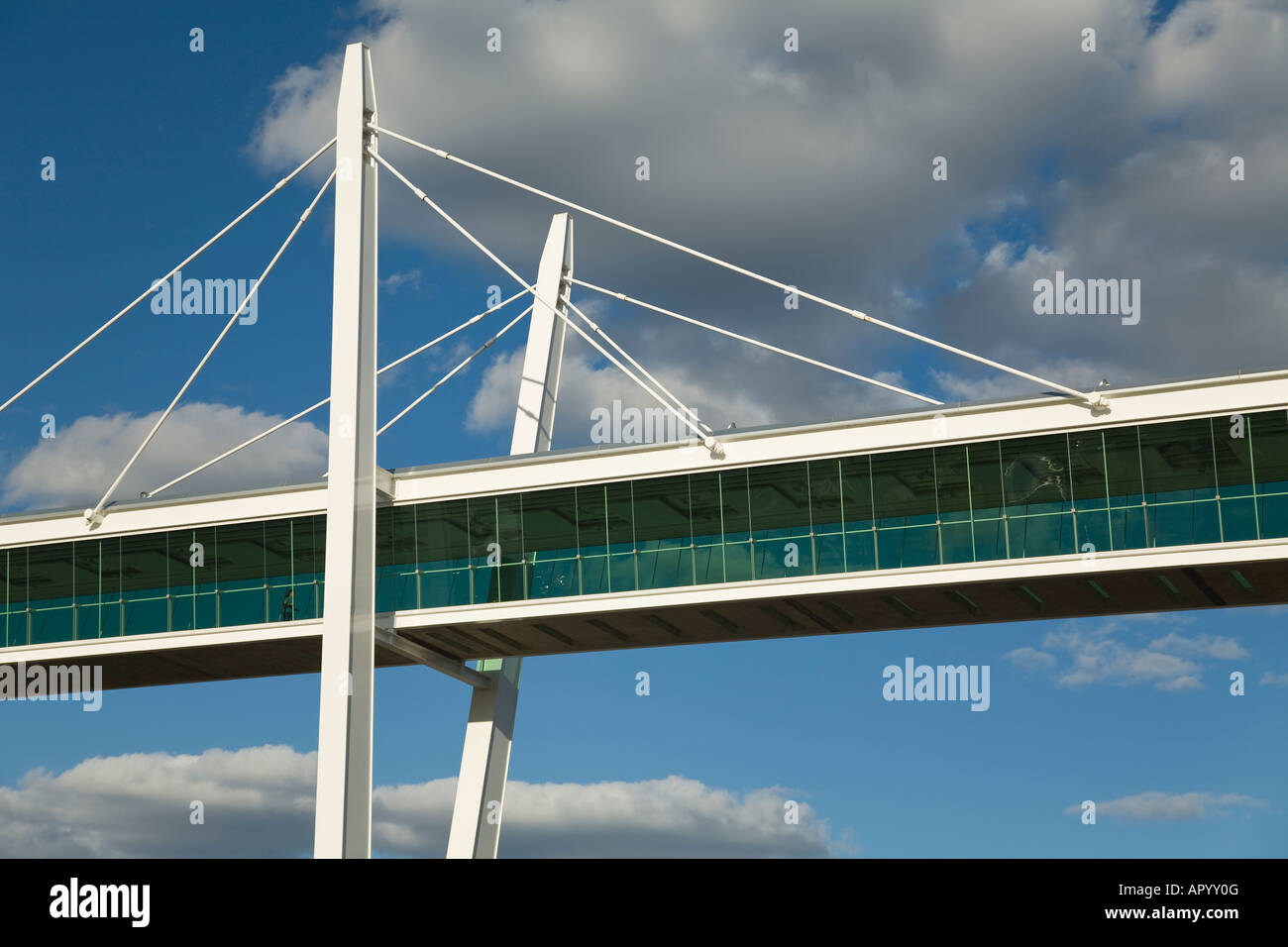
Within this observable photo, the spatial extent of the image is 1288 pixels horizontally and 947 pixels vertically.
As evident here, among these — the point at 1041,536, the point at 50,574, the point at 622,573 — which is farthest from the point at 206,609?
the point at 1041,536

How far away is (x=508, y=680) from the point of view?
4466 cm

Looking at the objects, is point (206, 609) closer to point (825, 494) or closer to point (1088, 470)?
point (825, 494)

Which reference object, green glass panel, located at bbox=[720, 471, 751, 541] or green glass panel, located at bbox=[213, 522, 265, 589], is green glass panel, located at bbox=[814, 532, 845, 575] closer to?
green glass panel, located at bbox=[720, 471, 751, 541]

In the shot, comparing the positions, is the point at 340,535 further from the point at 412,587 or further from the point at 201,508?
the point at 201,508

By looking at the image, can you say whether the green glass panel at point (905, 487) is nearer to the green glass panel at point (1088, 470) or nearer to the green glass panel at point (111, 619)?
the green glass panel at point (1088, 470)

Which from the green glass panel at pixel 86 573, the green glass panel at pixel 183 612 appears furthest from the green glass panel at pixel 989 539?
the green glass panel at pixel 86 573

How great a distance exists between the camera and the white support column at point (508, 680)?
1668 inches

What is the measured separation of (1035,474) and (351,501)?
50.6 feet

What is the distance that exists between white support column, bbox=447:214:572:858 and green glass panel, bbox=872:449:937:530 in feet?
32.6

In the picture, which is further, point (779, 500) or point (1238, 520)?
point (779, 500)
